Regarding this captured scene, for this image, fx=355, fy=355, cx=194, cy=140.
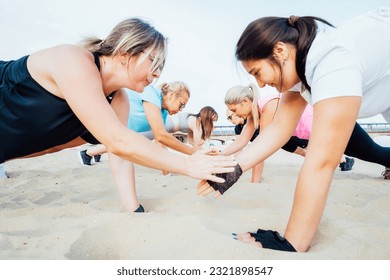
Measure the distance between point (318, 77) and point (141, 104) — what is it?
6.65 feet

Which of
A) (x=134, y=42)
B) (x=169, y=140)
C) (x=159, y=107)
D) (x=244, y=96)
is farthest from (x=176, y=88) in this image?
(x=134, y=42)

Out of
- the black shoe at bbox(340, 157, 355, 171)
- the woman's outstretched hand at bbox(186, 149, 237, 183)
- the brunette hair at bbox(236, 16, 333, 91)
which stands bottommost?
the black shoe at bbox(340, 157, 355, 171)

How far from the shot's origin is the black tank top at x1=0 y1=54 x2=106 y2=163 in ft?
4.08

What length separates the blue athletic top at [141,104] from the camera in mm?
2587

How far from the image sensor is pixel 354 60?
1.01 meters

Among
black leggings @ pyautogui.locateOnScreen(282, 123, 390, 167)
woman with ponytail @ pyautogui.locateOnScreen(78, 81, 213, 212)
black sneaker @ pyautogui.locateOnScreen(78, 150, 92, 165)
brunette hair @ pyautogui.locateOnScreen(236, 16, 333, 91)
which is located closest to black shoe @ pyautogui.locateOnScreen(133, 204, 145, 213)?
brunette hair @ pyautogui.locateOnScreen(236, 16, 333, 91)

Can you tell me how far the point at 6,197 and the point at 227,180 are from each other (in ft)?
4.13

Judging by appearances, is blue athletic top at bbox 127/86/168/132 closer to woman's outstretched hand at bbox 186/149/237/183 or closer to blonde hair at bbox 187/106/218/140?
blonde hair at bbox 187/106/218/140

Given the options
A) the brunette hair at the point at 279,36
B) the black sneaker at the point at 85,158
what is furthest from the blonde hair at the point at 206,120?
the brunette hair at the point at 279,36

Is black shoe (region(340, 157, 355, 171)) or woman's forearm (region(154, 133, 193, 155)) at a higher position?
woman's forearm (region(154, 133, 193, 155))

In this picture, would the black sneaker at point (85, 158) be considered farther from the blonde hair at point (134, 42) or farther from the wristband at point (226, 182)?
the wristband at point (226, 182)

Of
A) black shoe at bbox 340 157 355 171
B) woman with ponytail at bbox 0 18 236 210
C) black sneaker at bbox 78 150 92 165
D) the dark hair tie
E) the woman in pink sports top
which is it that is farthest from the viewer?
black sneaker at bbox 78 150 92 165
